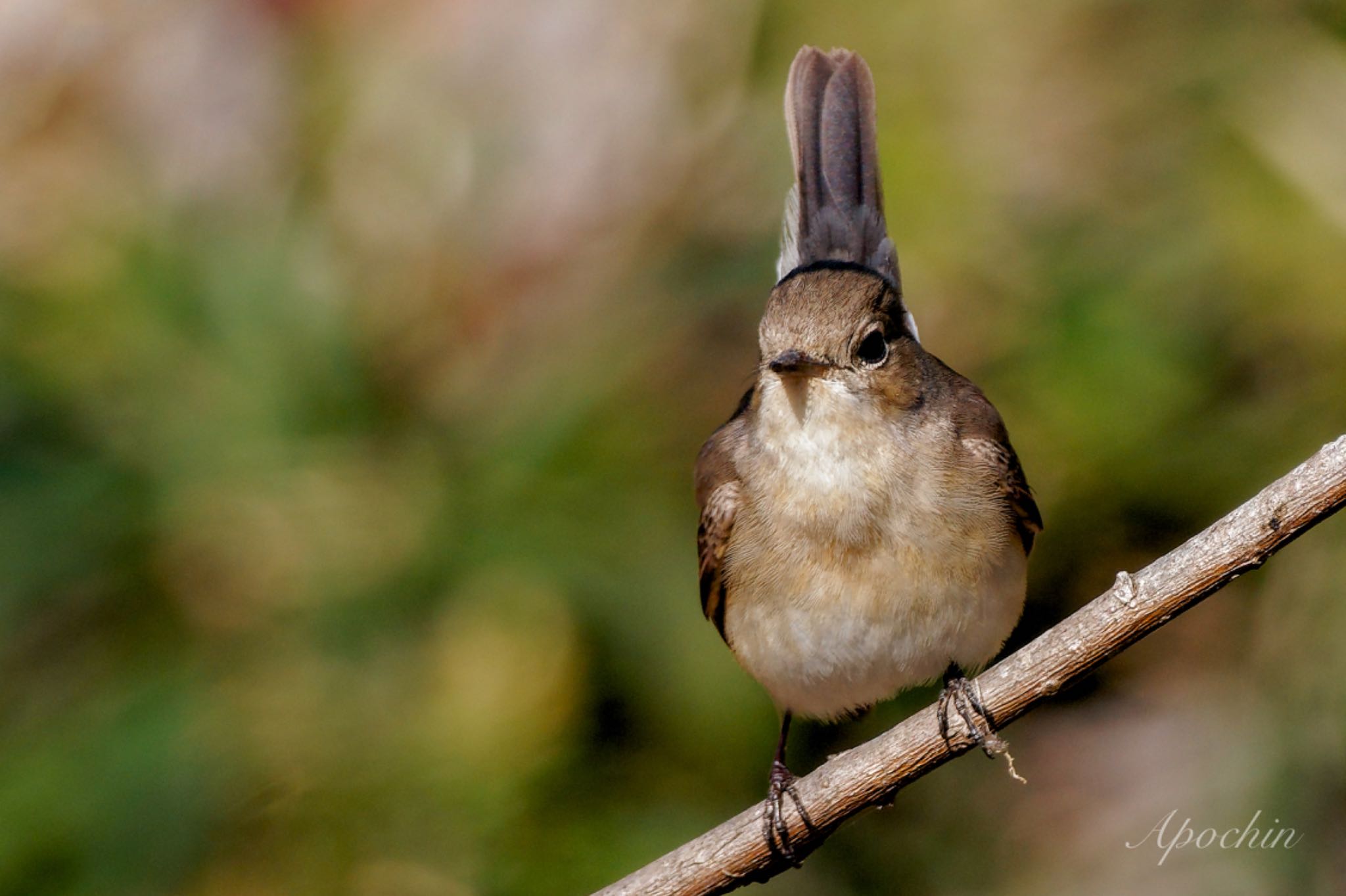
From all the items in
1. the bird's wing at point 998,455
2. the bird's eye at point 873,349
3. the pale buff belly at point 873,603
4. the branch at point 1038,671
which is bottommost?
the branch at point 1038,671

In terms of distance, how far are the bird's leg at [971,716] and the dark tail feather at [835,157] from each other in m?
1.33

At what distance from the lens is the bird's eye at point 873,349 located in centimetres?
311

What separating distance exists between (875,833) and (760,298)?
1.84 m

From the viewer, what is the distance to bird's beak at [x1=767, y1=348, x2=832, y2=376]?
116 inches

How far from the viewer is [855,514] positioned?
311 centimetres

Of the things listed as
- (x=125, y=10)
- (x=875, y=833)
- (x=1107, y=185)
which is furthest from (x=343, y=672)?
(x=125, y=10)

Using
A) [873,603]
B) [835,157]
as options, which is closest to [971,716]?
[873,603]

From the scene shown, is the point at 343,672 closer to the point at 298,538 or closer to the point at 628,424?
the point at 298,538

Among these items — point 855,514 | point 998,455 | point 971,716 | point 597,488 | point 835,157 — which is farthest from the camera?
point 597,488

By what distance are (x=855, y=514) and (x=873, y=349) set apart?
1.16ft

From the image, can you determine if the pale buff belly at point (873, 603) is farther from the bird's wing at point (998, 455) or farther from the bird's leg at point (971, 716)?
the bird's leg at point (971, 716)
